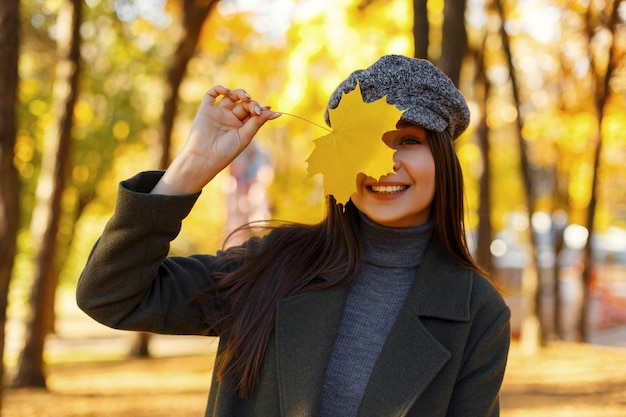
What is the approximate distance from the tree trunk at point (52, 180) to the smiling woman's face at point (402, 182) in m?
7.21

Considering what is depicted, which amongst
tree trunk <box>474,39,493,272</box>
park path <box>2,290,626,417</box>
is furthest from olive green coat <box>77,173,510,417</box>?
tree trunk <box>474,39,493,272</box>

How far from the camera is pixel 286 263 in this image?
2.41 meters

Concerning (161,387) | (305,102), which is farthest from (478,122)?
(161,387)

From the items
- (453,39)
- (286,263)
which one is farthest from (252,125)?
(453,39)

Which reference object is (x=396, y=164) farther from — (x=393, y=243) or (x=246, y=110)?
(x=246, y=110)

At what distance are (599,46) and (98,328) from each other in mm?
17080

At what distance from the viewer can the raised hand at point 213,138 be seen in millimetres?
2193

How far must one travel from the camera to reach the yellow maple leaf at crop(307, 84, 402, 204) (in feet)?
7.14

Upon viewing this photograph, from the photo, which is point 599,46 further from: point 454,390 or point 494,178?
point 454,390

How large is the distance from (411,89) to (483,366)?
83 centimetres

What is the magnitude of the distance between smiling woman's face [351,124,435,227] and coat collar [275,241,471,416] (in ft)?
0.75

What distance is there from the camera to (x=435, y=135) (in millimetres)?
2359

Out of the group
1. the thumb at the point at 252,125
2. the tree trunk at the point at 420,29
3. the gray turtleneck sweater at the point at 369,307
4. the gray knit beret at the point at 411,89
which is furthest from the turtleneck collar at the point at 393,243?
the tree trunk at the point at 420,29

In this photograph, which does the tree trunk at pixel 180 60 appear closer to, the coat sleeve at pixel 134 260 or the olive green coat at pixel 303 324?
the olive green coat at pixel 303 324
